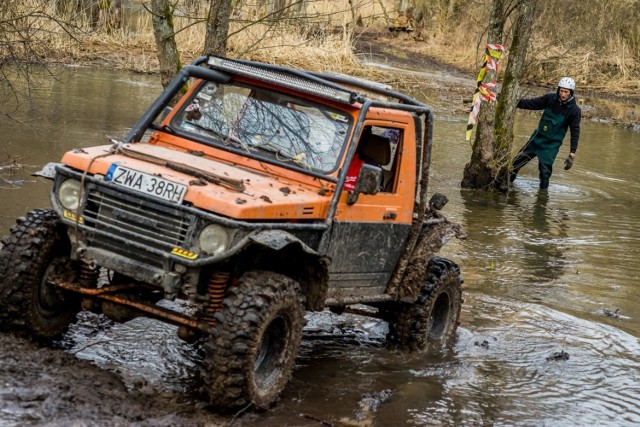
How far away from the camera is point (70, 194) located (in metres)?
6.12

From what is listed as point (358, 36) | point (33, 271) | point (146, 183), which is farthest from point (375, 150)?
point (358, 36)

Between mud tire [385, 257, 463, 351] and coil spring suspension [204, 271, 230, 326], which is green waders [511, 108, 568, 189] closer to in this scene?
mud tire [385, 257, 463, 351]

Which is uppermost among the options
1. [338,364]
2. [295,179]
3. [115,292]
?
Answer: [295,179]

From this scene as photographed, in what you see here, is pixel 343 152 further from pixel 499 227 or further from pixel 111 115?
pixel 111 115

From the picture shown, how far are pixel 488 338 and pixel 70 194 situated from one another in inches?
164

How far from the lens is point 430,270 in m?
8.01

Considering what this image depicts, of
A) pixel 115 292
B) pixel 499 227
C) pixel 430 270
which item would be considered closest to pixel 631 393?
pixel 430 270

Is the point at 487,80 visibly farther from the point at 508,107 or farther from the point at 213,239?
the point at 213,239

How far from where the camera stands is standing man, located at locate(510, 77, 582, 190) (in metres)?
15.4

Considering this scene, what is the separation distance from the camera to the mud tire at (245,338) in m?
5.62

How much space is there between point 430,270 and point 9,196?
207 inches

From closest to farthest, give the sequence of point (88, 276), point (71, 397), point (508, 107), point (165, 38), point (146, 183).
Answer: point (71, 397) → point (146, 183) → point (88, 276) → point (165, 38) → point (508, 107)

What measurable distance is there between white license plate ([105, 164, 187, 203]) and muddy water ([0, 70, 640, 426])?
50.5 inches

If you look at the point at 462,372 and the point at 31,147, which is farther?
the point at 31,147
